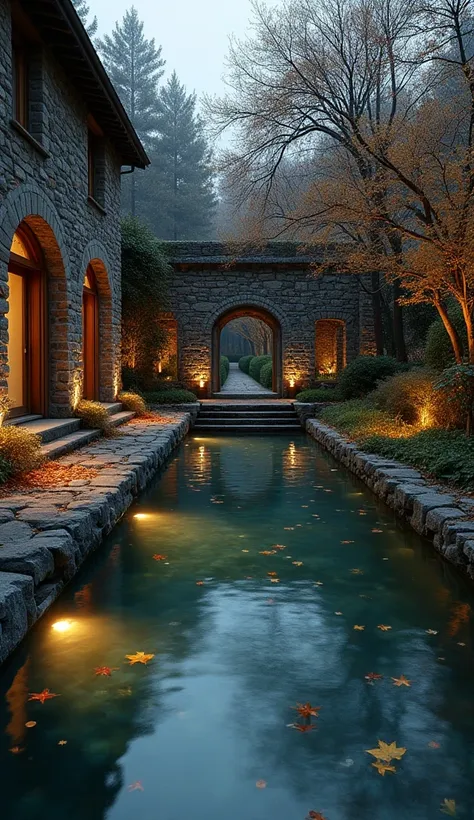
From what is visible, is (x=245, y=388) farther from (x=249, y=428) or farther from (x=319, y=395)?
(x=249, y=428)

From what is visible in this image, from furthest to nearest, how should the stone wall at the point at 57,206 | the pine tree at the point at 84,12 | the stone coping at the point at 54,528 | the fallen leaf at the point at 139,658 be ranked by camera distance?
the pine tree at the point at 84,12 < the stone wall at the point at 57,206 < the stone coping at the point at 54,528 < the fallen leaf at the point at 139,658

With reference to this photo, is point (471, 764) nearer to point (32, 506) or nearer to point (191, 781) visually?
point (191, 781)

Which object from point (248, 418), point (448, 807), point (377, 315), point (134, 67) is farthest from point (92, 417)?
point (134, 67)

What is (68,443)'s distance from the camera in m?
8.20

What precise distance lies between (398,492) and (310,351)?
39.4 ft

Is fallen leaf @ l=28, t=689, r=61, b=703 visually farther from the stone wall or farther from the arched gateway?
the arched gateway

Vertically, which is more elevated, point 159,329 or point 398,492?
point 159,329

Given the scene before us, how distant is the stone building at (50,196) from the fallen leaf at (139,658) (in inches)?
180

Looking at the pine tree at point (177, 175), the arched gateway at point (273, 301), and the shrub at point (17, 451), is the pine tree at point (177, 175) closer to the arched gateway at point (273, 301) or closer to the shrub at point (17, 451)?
the arched gateway at point (273, 301)

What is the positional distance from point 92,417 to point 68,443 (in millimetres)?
1763

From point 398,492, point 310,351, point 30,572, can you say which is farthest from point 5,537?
point 310,351

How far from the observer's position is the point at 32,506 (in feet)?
17.0

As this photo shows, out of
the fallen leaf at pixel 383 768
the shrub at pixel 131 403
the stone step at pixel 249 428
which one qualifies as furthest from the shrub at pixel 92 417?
the fallen leaf at pixel 383 768

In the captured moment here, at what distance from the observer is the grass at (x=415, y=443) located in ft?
22.3
